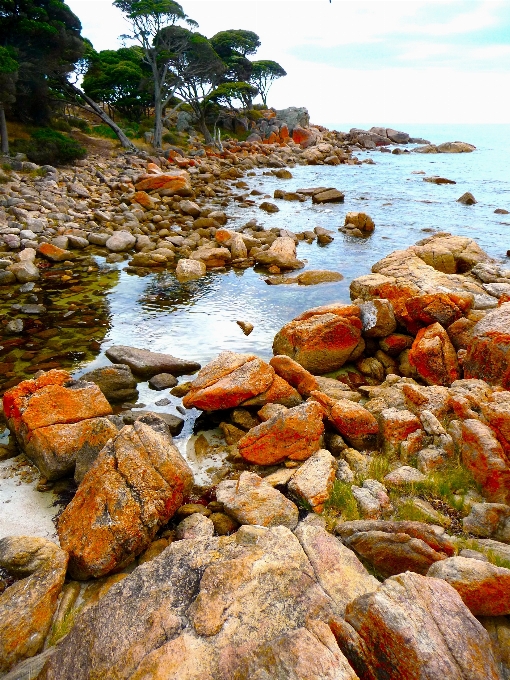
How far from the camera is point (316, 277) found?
17.6 meters

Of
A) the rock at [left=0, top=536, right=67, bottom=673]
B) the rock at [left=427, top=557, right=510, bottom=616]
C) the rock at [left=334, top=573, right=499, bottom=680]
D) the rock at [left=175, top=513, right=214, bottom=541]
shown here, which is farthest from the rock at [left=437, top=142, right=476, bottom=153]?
the rock at [left=0, top=536, right=67, bottom=673]

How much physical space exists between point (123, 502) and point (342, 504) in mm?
2818

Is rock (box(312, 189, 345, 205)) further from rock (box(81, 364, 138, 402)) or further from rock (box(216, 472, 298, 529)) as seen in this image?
rock (box(216, 472, 298, 529))

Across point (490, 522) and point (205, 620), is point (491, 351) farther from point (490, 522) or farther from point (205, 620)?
point (205, 620)

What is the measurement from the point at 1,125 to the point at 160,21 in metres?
23.9

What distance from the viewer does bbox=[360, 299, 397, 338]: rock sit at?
1136 cm

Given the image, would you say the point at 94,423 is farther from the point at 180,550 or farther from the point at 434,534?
the point at 434,534

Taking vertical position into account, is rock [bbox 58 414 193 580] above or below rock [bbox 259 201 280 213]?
above

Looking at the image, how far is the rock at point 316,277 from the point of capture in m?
17.5

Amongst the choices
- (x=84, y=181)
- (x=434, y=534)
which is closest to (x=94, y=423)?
(x=434, y=534)

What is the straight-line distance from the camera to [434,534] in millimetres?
5227

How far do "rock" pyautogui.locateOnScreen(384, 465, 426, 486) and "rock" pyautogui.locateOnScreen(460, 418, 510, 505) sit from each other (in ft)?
2.19

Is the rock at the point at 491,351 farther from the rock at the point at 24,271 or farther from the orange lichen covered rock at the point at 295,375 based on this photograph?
the rock at the point at 24,271

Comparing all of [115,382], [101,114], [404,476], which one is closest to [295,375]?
[404,476]
